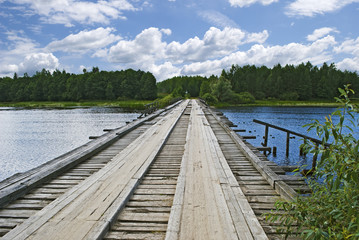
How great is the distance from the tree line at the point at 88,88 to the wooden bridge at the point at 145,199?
94414 millimetres

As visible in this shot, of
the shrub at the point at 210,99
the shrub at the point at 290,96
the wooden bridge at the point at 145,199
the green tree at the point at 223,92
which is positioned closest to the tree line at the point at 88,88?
the green tree at the point at 223,92

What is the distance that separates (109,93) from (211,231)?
320 feet

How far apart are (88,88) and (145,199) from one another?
334 feet

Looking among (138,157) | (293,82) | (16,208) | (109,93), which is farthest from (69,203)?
(293,82)

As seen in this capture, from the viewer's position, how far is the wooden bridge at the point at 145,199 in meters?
2.95

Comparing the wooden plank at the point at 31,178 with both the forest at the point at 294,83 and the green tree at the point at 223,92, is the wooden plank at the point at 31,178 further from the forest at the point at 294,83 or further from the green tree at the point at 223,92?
the forest at the point at 294,83

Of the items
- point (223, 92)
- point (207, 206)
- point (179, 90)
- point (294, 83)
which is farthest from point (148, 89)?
point (207, 206)

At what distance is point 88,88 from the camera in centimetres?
9850

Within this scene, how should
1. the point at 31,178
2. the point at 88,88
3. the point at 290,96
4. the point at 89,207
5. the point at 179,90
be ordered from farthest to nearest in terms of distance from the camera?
the point at 179,90 < the point at 88,88 < the point at 290,96 < the point at 31,178 < the point at 89,207

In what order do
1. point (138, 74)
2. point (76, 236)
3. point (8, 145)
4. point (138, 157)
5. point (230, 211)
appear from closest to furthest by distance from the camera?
point (76, 236) < point (230, 211) < point (138, 157) < point (8, 145) < point (138, 74)

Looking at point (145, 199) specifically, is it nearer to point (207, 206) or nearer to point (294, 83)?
point (207, 206)

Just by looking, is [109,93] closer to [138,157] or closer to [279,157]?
[279,157]

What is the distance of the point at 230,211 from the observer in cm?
335

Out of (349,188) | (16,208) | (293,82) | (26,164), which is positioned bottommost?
(26,164)
